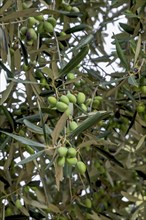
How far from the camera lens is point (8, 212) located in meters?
1.44

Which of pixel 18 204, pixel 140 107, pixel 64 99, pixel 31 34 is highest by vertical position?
pixel 31 34

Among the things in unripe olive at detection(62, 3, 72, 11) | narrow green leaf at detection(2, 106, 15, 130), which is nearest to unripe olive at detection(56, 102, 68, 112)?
narrow green leaf at detection(2, 106, 15, 130)

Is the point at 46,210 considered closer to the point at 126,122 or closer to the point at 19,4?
the point at 126,122

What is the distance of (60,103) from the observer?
0.91m

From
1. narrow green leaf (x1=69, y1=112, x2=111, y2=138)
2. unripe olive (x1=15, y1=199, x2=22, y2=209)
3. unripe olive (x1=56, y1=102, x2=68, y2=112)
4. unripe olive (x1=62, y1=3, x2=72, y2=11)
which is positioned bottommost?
unripe olive (x1=15, y1=199, x2=22, y2=209)

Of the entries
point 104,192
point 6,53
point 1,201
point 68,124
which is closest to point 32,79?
point 6,53

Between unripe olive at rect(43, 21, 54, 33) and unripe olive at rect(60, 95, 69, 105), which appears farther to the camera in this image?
unripe olive at rect(43, 21, 54, 33)

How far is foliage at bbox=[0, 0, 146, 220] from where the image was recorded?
947mm

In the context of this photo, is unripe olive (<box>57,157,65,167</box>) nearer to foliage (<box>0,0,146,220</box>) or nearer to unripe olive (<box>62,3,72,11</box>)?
foliage (<box>0,0,146,220</box>)

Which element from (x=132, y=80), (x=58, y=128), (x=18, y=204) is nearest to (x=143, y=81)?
(x=132, y=80)

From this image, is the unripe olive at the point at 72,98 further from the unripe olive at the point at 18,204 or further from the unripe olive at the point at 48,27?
the unripe olive at the point at 18,204

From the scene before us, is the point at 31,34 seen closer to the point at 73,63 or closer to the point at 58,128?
the point at 73,63

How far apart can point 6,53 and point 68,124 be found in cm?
21

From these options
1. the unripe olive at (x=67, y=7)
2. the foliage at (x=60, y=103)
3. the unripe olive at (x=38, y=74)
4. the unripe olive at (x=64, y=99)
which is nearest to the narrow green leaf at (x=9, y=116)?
the foliage at (x=60, y=103)
